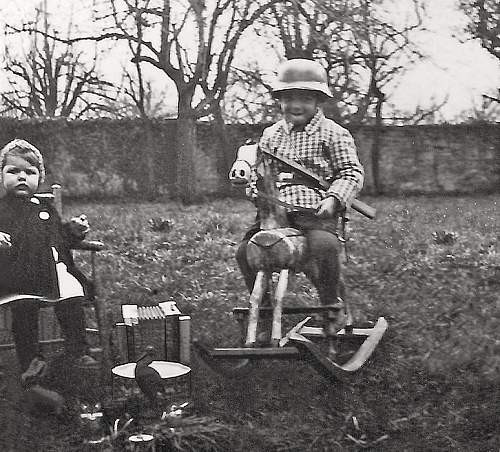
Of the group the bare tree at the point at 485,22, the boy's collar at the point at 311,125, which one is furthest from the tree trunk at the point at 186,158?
the boy's collar at the point at 311,125

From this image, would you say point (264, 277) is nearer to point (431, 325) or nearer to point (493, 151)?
point (431, 325)

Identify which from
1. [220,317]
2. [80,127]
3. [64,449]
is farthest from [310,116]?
[80,127]

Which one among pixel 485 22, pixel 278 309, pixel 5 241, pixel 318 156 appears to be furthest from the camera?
pixel 485 22

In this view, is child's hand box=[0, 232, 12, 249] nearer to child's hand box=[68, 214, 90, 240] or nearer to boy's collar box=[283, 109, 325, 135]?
child's hand box=[68, 214, 90, 240]

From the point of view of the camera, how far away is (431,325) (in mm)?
4160

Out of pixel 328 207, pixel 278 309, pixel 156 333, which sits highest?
pixel 328 207

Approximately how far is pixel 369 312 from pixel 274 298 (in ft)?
4.46

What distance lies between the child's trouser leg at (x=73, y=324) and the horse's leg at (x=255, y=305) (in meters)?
0.70

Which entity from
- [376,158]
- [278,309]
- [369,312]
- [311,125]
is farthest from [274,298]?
[376,158]

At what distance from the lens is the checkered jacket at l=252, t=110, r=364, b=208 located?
338 centimetres

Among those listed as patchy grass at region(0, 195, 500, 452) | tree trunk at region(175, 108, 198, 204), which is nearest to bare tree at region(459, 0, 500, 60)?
patchy grass at region(0, 195, 500, 452)

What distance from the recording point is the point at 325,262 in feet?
11.0

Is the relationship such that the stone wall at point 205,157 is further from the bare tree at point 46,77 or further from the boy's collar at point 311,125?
the boy's collar at point 311,125

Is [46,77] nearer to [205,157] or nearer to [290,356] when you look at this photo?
[205,157]
